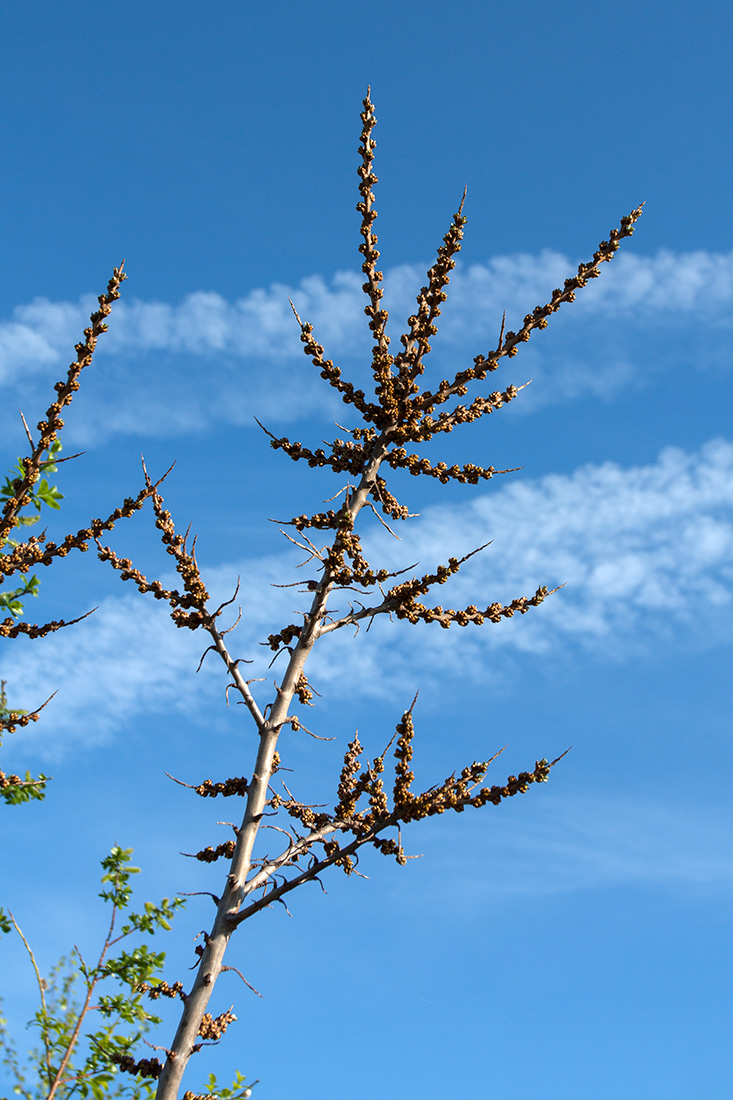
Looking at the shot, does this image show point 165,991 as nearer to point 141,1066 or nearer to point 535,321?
point 141,1066

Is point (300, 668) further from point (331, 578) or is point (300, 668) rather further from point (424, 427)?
point (424, 427)

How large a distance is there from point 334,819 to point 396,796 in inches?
41.8

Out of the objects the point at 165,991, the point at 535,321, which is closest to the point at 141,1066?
the point at 165,991

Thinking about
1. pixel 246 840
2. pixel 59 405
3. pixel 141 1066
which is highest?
pixel 59 405

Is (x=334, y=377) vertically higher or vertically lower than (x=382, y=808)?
higher

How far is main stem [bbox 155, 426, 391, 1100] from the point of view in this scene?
662 cm

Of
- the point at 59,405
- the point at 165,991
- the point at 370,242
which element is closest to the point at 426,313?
the point at 370,242

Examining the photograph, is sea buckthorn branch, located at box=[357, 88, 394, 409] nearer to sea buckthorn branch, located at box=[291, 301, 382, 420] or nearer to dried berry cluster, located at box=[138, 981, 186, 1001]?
sea buckthorn branch, located at box=[291, 301, 382, 420]

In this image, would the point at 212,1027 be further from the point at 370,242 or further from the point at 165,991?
the point at 370,242

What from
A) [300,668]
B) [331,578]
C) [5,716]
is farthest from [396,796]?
[5,716]

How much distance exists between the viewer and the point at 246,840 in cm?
736

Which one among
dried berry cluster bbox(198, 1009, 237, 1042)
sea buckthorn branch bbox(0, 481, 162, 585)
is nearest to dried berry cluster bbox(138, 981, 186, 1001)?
dried berry cluster bbox(198, 1009, 237, 1042)

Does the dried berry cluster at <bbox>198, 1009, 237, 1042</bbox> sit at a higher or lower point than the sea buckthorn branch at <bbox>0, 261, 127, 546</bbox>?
lower

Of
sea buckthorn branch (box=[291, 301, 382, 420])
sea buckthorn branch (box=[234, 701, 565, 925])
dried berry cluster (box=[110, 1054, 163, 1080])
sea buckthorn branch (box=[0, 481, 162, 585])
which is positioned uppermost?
sea buckthorn branch (box=[291, 301, 382, 420])
